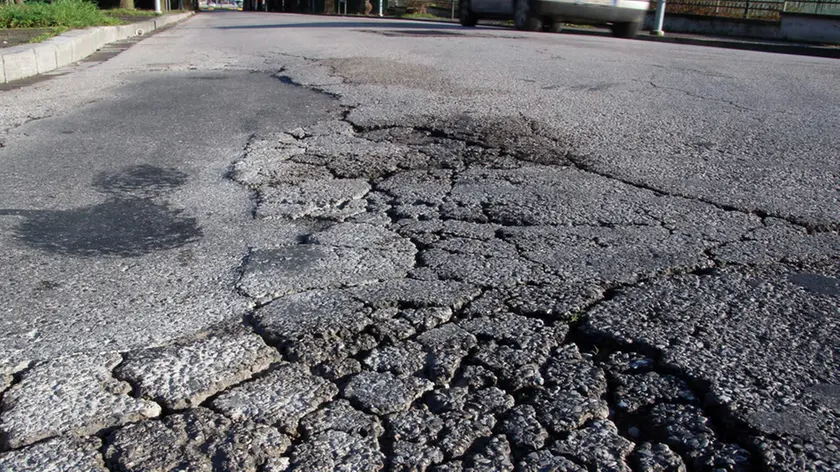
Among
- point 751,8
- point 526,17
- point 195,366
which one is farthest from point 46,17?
point 751,8

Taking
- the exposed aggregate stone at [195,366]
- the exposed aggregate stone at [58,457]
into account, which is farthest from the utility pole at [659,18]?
the exposed aggregate stone at [58,457]

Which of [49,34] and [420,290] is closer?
[420,290]

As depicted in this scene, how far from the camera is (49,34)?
10.4 metres

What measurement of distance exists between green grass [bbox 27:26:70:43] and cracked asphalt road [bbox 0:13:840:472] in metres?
4.69

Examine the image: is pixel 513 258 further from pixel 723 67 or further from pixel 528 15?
pixel 528 15

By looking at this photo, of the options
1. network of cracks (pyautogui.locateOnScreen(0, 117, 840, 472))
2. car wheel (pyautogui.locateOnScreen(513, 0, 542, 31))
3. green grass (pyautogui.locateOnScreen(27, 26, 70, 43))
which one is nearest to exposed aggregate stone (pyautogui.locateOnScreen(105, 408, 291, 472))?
network of cracks (pyautogui.locateOnScreen(0, 117, 840, 472))

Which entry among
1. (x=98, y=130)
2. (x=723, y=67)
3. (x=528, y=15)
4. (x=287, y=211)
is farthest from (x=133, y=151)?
(x=528, y=15)

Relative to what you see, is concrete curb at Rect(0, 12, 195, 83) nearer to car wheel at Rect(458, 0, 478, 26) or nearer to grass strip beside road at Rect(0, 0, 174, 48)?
grass strip beside road at Rect(0, 0, 174, 48)

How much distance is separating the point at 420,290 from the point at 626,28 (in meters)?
13.8

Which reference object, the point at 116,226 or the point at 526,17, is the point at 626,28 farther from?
the point at 116,226

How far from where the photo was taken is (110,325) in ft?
7.73

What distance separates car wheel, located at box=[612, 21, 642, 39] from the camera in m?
14.9

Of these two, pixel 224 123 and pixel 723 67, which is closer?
pixel 224 123

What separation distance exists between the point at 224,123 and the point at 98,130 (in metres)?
0.86
